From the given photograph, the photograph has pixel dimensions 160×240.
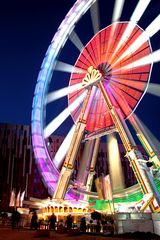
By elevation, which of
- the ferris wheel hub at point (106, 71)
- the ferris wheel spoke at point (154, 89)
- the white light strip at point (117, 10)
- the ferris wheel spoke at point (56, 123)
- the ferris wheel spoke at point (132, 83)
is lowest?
the ferris wheel spoke at point (56, 123)

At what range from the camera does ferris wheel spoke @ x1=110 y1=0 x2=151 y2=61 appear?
1991 centimetres

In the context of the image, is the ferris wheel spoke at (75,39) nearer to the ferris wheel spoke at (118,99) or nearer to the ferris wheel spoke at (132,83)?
the ferris wheel spoke at (132,83)

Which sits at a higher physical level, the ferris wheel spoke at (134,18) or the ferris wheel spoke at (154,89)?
the ferris wheel spoke at (134,18)

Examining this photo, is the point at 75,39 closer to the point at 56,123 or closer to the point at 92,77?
the point at 92,77

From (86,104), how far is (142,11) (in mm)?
8804

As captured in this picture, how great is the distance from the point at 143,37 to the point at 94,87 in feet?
21.8

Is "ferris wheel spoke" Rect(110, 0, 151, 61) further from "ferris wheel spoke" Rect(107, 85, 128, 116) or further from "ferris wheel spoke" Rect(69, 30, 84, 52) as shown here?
"ferris wheel spoke" Rect(69, 30, 84, 52)

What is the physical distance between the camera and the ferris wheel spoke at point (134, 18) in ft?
65.3

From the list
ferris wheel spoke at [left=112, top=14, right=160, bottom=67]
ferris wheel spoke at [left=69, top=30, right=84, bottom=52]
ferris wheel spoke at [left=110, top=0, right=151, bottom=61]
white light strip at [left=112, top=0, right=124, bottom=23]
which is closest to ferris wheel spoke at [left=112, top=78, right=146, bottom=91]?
ferris wheel spoke at [left=112, top=14, right=160, bottom=67]

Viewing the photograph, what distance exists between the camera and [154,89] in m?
21.5

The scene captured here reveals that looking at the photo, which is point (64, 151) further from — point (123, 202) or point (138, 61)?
point (138, 61)

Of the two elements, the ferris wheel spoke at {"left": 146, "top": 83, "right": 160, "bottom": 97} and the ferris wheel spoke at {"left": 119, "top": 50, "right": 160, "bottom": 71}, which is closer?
the ferris wheel spoke at {"left": 119, "top": 50, "right": 160, "bottom": 71}

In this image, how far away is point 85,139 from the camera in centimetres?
2630

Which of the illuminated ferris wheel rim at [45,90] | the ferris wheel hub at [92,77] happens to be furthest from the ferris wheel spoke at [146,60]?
the illuminated ferris wheel rim at [45,90]
